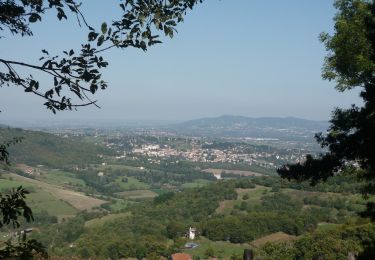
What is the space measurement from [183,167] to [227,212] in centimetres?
8301

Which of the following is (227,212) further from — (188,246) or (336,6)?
(336,6)

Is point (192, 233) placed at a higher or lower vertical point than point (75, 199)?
higher

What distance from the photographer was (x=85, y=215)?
7744 cm

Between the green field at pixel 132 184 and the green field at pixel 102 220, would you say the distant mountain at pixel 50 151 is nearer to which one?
the green field at pixel 132 184

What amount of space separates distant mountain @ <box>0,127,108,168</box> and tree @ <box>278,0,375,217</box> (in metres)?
133

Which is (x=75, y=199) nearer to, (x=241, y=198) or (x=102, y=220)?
(x=102, y=220)

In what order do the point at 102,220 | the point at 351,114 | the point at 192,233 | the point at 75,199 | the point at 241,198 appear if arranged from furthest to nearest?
the point at 75,199
the point at 241,198
the point at 102,220
the point at 192,233
the point at 351,114

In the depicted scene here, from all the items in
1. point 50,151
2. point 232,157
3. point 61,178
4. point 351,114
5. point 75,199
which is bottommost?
point 232,157

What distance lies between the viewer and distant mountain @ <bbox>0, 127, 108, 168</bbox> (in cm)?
13750

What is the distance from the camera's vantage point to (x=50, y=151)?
148000mm

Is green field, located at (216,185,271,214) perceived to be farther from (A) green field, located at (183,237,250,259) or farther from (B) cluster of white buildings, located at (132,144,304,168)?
(B) cluster of white buildings, located at (132,144,304,168)

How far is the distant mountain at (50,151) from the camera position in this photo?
451 feet

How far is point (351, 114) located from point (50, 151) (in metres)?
148

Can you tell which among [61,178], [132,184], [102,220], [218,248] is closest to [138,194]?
[132,184]
